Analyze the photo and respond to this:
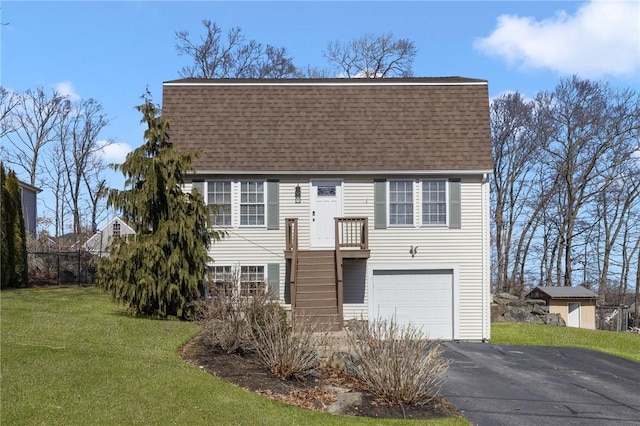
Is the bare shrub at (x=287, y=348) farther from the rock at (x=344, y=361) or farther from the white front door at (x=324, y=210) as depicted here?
the white front door at (x=324, y=210)

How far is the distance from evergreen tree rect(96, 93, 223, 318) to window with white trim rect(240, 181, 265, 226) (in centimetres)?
382

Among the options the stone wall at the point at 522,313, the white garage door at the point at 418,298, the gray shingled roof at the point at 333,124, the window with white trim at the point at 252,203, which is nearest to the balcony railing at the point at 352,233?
the white garage door at the point at 418,298

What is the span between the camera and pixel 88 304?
1634 centimetres

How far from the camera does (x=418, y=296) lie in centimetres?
1919

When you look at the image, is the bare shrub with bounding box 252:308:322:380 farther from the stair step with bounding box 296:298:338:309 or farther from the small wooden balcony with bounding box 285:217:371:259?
the small wooden balcony with bounding box 285:217:371:259

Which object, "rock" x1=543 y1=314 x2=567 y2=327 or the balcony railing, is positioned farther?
"rock" x1=543 y1=314 x2=567 y2=327

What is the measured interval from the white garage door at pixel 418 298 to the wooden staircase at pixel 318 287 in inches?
72.0

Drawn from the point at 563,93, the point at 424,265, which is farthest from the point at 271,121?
the point at 563,93

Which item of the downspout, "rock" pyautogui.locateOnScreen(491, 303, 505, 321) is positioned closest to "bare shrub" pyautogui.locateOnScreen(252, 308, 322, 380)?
the downspout

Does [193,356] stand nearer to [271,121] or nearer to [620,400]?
[620,400]

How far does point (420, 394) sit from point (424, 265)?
10.1 meters

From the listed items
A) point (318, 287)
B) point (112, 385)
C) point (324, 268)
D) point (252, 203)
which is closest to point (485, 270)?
point (324, 268)

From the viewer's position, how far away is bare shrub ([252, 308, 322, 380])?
A: 390 inches

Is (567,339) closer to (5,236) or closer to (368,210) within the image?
(368,210)
